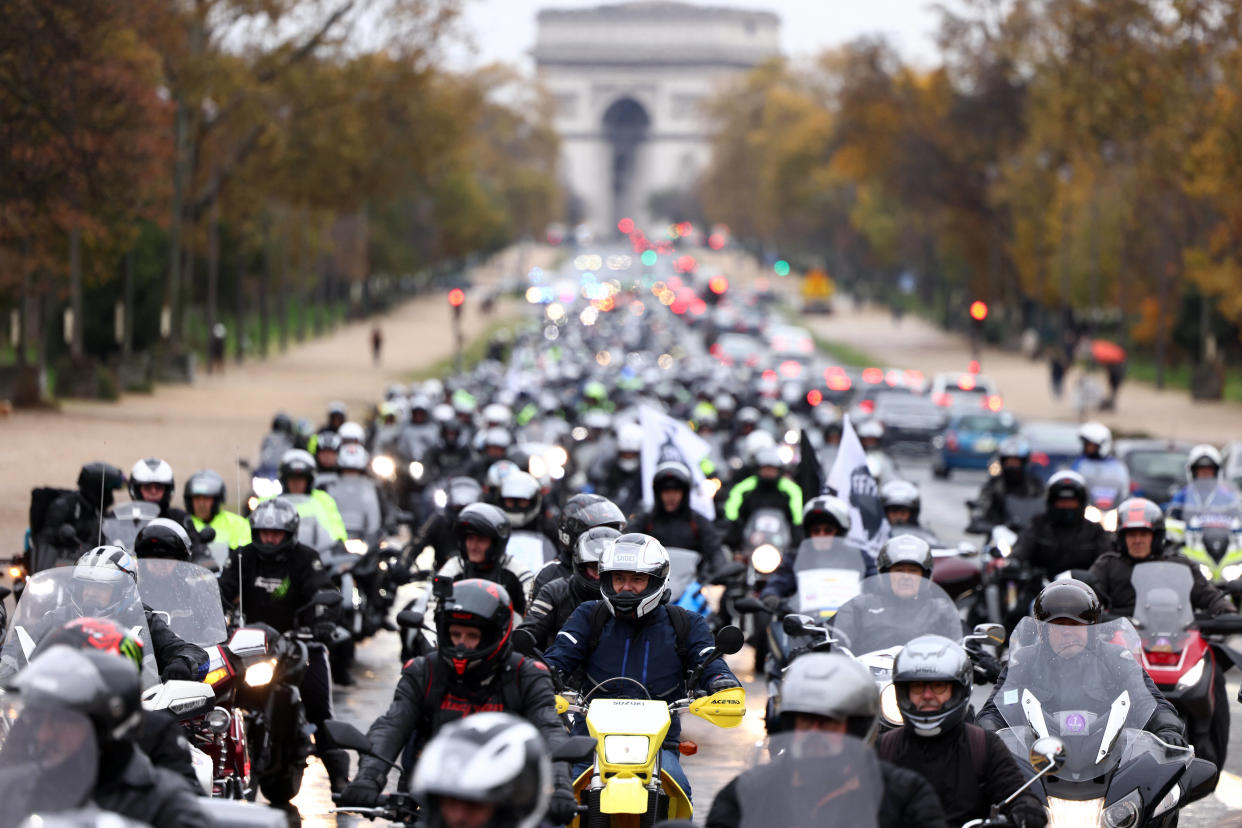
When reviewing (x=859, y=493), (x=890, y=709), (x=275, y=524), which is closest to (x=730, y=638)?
(x=890, y=709)

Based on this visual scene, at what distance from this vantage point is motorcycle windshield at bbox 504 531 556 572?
13922mm

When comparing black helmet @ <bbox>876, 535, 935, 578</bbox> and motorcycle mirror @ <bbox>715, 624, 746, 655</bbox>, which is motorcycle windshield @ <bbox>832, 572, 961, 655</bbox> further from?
motorcycle mirror @ <bbox>715, 624, 746, 655</bbox>

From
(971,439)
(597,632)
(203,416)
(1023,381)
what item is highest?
(597,632)

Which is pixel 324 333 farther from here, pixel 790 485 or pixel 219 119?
pixel 790 485

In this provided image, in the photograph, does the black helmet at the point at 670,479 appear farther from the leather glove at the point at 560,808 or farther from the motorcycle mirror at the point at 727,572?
the leather glove at the point at 560,808

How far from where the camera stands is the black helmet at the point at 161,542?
425 inches

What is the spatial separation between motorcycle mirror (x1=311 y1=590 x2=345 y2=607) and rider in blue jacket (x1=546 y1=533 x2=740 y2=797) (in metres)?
2.18

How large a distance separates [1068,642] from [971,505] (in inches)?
430

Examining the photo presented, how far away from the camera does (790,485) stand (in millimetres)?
18844

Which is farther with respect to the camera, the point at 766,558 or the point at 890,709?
the point at 766,558

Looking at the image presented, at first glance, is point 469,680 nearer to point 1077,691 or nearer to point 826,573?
point 1077,691

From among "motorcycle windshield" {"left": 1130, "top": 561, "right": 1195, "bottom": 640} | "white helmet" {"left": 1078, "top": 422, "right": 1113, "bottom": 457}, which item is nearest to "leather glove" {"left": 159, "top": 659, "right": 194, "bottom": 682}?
"motorcycle windshield" {"left": 1130, "top": 561, "right": 1195, "bottom": 640}

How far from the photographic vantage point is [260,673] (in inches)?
422

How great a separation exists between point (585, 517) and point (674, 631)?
2.27m
